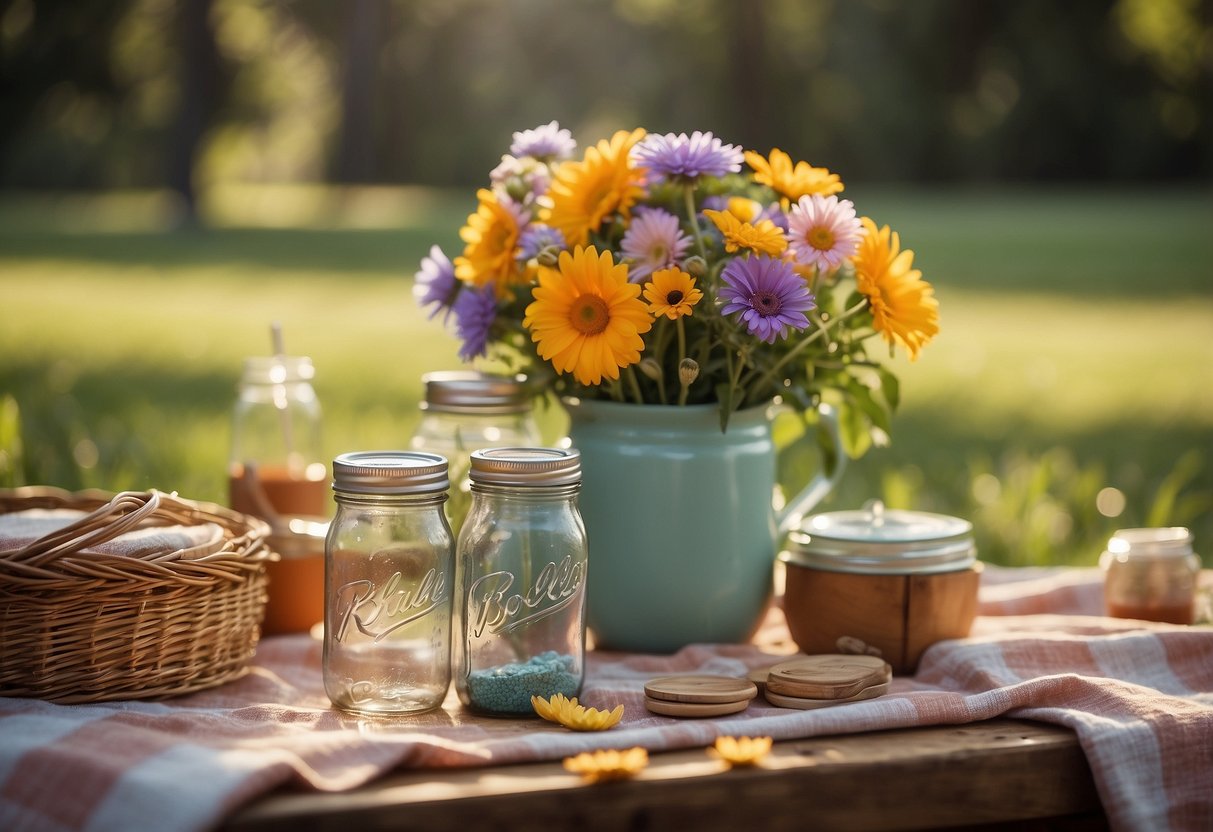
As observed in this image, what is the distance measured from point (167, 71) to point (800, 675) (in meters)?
21.1

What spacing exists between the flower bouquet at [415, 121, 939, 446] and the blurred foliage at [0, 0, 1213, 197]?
49.2 feet

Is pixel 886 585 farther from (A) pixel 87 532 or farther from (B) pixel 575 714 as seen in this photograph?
(A) pixel 87 532

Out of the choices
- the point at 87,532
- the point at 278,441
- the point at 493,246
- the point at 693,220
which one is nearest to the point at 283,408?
the point at 278,441

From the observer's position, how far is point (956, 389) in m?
5.92

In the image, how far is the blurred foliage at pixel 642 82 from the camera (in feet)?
61.9

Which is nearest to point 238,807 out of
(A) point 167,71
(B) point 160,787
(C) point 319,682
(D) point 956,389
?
(B) point 160,787

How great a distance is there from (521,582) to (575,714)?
14 cm

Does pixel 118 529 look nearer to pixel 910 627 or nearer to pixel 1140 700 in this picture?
pixel 910 627

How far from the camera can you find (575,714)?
132 centimetres

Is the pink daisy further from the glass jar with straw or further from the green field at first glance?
the green field

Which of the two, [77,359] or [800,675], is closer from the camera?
[800,675]

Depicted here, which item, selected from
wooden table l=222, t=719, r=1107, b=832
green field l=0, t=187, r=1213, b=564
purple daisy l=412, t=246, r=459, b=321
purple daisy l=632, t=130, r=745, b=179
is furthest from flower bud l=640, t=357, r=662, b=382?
green field l=0, t=187, r=1213, b=564

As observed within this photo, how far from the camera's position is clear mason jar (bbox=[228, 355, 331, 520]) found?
1917 mm

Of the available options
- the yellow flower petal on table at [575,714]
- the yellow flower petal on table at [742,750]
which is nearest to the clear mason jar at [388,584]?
the yellow flower petal on table at [575,714]
